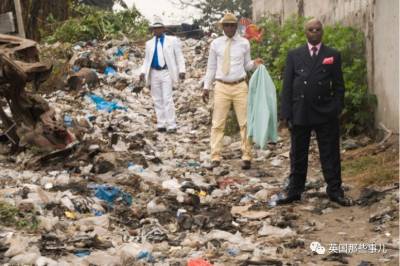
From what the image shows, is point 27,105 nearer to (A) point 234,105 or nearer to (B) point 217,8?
(A) point 234,105

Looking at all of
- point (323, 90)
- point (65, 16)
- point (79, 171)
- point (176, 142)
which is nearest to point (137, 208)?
point (79, 171)

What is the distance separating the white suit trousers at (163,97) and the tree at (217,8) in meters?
17.9

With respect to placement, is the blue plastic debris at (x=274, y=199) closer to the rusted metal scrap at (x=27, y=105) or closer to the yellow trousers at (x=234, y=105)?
the yellow trousers at (x=234, y=105)

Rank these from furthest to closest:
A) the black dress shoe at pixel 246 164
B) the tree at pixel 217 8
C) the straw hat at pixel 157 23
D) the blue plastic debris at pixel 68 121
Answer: the tree at pixel 217 8
the straw hat at pixel 157 23
the blue plastic debris at pixel 68 121
the black dress shoe at pixel 246 164

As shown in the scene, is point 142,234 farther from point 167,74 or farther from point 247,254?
point 167,74

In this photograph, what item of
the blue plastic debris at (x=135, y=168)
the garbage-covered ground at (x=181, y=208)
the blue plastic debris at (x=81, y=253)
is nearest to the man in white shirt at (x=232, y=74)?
the garbage-covered ground at (x=181, y=208)

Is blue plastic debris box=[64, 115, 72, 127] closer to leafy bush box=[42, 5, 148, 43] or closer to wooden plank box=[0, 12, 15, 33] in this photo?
wooden plank box=[0, 12, 15, 33]

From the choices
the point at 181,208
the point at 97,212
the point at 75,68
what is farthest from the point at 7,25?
the point at 181,208

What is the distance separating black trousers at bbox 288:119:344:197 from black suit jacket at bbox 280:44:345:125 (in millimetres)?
114

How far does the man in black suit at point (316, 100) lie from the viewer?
5.79 m

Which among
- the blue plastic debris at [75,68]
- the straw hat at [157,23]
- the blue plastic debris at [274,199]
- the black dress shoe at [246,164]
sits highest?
the straw hat at [157,23]

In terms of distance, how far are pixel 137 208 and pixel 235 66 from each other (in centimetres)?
250

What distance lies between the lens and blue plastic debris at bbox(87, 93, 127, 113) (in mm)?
11789

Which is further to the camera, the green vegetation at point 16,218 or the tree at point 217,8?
the tree at point 217,8
